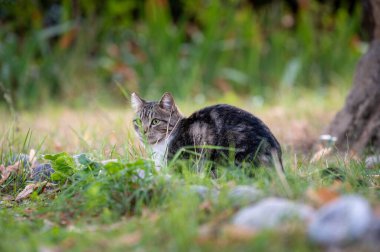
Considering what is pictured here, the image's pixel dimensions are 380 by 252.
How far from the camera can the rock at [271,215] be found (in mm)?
2533

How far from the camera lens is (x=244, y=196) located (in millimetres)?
2969

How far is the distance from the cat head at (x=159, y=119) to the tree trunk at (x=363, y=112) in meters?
1.79

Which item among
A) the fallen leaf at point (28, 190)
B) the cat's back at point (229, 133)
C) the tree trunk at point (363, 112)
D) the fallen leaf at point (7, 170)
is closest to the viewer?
the cat's back at point (229, 133)

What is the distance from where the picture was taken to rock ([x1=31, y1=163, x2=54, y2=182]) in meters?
4.21

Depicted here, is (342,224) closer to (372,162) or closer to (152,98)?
(372,162)

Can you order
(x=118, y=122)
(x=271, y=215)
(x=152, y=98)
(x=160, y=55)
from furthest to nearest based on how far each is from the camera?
1. (x=160, y=55)
2. (x=152, y=98)
3. (x=118, y=122)
4. (x=271, y=215)

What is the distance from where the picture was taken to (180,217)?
276 cm

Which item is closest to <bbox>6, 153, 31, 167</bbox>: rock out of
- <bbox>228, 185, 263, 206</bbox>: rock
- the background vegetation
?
the background vegetation

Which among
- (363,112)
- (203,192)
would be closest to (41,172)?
(203,192)

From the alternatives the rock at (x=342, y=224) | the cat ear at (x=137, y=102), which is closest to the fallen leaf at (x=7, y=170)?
the cat ear at (x=137, y=102)

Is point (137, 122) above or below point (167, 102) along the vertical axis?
below

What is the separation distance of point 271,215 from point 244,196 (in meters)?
0.41

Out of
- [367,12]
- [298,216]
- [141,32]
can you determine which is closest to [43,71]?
[141,32]

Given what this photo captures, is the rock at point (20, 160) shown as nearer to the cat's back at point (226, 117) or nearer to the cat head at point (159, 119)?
the cat head at point (159, 119)
